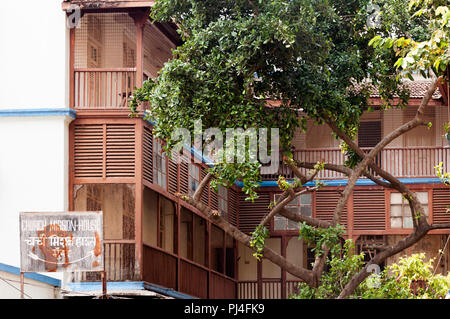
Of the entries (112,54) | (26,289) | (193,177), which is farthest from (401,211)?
(26,289)

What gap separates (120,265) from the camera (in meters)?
19.0

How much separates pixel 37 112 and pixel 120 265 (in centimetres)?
311

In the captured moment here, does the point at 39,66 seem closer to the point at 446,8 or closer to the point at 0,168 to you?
the point at 0,168

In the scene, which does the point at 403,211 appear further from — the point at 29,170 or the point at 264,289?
the point at 29,170

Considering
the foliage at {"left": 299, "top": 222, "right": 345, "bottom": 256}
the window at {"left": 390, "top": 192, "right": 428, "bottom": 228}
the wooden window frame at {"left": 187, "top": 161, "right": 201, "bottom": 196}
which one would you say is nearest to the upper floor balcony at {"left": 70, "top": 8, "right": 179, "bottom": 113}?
the wooden window frame at {"left": 187, "top": 161, "right": 201, "bottom": 196}

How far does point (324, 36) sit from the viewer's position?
17688mm

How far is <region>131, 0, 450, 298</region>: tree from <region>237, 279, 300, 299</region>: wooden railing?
27.5 feet

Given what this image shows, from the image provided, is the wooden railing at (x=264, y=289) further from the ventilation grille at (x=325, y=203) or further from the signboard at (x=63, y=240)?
the signboard at (x=63, y=240)

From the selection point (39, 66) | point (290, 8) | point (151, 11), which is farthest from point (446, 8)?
point (39, 66)

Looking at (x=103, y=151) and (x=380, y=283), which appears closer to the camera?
(x=380, y=283)

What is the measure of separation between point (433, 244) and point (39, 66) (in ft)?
40.2

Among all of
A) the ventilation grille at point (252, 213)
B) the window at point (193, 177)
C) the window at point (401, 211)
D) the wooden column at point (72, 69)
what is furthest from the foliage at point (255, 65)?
the ventilation grille at point (252, 213)

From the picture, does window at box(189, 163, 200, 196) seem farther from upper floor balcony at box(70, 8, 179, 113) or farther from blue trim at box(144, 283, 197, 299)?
blue trim at box(144, 283, 197, 299)

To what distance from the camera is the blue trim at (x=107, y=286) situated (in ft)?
61.3
